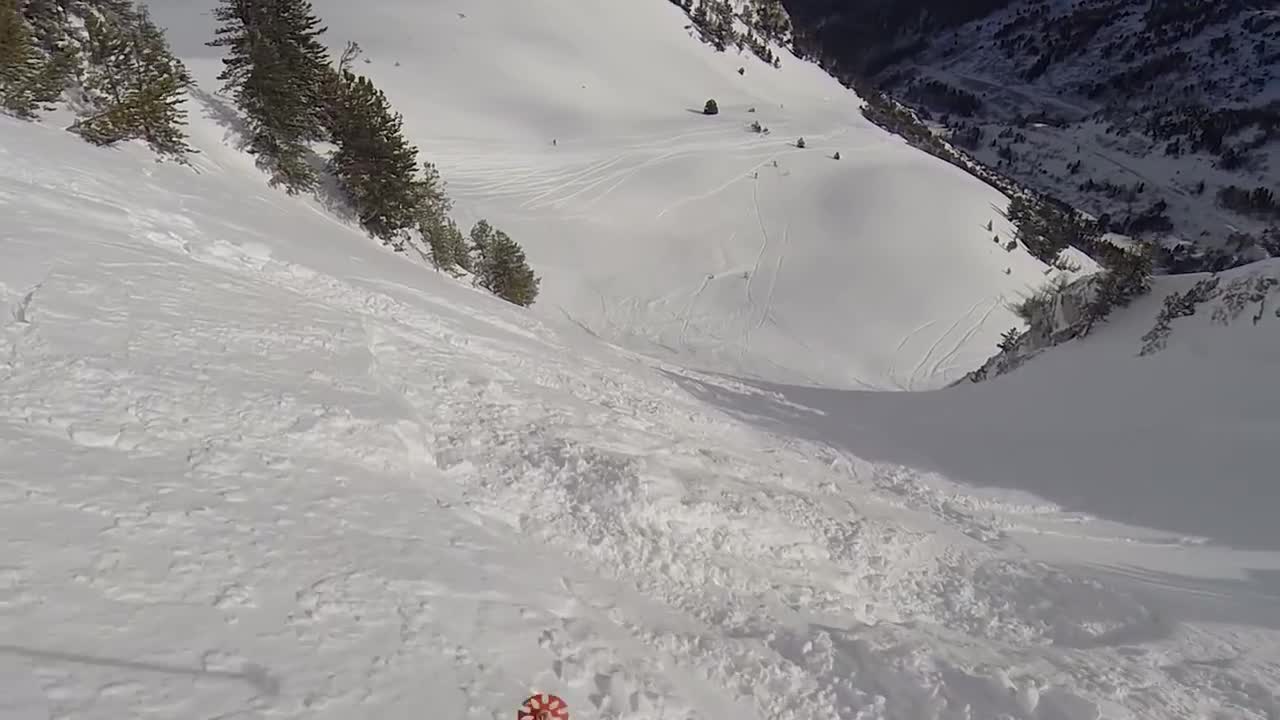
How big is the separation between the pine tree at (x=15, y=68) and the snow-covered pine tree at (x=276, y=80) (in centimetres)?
653

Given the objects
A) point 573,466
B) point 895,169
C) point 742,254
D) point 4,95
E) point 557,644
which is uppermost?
point 895,169

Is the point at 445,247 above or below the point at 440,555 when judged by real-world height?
above

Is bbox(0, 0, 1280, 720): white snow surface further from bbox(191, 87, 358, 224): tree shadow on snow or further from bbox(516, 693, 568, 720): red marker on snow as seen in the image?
bbox(191, 87, 358, 224): tree shadow on snow

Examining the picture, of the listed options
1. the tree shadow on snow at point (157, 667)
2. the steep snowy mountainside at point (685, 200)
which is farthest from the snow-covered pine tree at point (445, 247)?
the tree shadow on snow at point (157, 667)

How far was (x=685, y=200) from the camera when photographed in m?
45.3

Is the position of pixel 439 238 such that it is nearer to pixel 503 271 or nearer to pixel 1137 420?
pixel 503 271

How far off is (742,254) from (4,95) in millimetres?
32259

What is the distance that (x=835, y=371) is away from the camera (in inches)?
1319

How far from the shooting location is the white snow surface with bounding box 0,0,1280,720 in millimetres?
5109

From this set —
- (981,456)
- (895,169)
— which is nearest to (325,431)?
(981,456)

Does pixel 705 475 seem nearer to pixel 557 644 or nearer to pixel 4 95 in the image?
pixel 557 644

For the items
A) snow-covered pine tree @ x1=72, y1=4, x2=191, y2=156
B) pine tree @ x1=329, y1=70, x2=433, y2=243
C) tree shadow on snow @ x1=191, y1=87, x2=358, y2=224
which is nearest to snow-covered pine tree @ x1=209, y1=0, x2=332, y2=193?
tree shadow on snow @ x1=191, y1=87, x2=358, y2=224

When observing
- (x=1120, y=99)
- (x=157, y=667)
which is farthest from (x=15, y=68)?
(x=1120, y=99)

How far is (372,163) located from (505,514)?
20.6 metres
